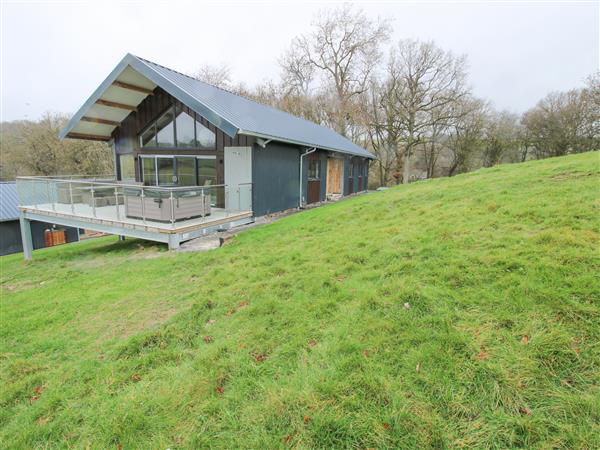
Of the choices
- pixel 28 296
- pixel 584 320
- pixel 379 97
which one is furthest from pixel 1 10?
pixel 379 97

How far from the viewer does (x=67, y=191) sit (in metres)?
Answer: 9.47

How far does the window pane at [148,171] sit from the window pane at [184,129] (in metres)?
1.51

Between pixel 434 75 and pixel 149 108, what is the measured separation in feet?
77.0

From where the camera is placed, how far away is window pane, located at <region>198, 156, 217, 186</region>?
965cm

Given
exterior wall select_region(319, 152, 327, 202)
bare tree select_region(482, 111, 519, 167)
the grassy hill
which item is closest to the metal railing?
the grassy hill

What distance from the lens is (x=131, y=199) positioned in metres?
8.00

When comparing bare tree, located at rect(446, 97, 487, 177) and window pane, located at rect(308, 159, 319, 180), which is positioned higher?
bare tree, located at rect(446, 97, 487, 177)

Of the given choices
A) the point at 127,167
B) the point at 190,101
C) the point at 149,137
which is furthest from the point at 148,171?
the point at 190,101

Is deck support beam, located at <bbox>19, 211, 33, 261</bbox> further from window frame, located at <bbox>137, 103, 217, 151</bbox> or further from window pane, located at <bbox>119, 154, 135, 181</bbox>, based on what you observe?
window frame, located at <bbox>137, 103, 217, 151</bbox>

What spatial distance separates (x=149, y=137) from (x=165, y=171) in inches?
56.3

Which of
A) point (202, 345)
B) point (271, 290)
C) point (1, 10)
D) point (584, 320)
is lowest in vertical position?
point (202, 345)

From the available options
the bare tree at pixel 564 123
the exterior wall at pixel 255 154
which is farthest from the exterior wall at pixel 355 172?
the bare tree at pixel 564 123

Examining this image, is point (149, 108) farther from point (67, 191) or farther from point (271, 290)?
point (271, 290)

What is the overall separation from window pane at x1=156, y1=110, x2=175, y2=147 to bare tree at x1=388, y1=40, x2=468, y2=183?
21010 mm
